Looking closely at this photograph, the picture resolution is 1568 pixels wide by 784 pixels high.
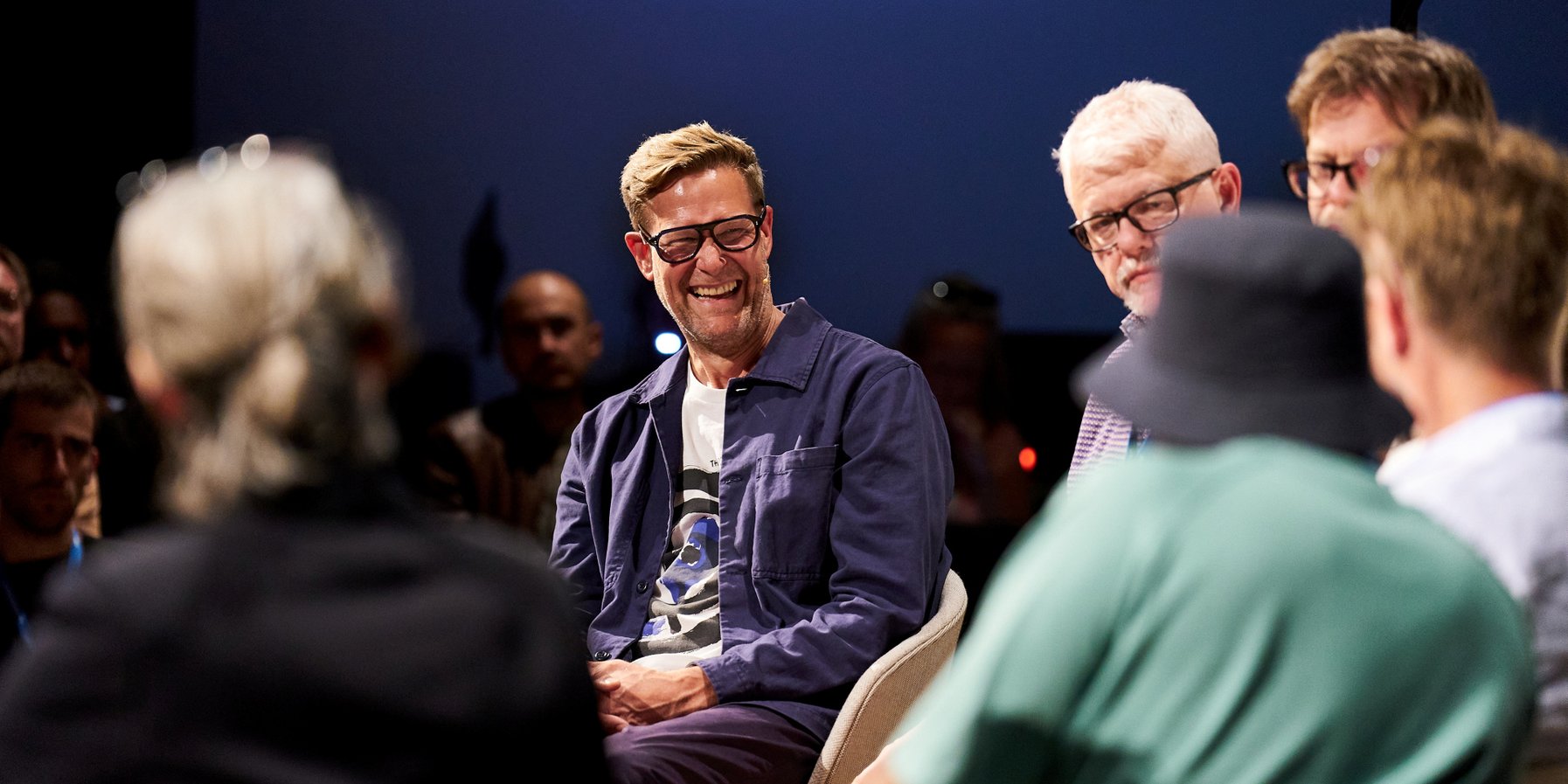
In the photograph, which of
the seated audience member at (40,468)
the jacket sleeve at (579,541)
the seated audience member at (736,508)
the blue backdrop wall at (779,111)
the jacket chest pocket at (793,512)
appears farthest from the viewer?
the blue backdrop wall at (779,111)

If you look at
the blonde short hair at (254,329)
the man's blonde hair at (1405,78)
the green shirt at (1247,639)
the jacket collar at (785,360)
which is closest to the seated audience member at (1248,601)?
the green shirt at (1247,639)

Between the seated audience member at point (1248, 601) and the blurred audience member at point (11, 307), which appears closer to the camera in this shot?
the seated audience member at point (1248, 601)

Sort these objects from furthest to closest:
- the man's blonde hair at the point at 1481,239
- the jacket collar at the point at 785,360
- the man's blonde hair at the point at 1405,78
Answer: the jacket collar at the point at 785,360 < the man's blonde hair at the point at 1405,78 < the man's blonde hair at the point at 1481,239

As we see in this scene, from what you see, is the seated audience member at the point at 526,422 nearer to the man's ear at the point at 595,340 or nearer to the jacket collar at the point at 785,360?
the man's ear at the point at 595,340

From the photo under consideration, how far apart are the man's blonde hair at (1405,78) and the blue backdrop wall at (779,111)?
186 cm

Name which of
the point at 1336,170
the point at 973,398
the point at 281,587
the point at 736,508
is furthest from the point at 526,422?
the point at 281,587

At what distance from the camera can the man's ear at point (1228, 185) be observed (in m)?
2.32

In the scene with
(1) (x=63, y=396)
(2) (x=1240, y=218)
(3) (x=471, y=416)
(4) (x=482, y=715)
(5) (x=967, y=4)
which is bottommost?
(3) (x=471, y=416)

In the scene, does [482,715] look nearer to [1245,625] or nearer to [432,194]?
[1245,625]

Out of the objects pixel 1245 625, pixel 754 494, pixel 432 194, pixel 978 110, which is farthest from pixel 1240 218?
pixel 432 194

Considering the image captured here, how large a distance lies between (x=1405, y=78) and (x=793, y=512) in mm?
1166

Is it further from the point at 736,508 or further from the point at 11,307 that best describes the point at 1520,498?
the point at 11,307

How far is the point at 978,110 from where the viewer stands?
13.7 ft

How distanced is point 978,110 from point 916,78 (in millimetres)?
215
